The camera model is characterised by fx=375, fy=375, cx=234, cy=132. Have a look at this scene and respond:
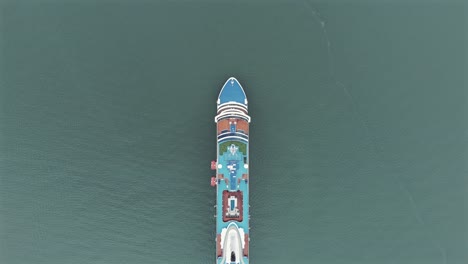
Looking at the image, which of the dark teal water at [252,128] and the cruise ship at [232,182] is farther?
the dark teal water at [252,128]

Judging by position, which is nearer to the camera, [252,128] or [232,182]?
[232,182]

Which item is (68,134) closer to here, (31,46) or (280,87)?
(31,46)

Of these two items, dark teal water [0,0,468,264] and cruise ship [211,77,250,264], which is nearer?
cruise ship [211,77,250,264]

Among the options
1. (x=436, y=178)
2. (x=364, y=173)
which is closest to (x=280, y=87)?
(x=364, y=173)

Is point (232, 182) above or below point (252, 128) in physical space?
below
